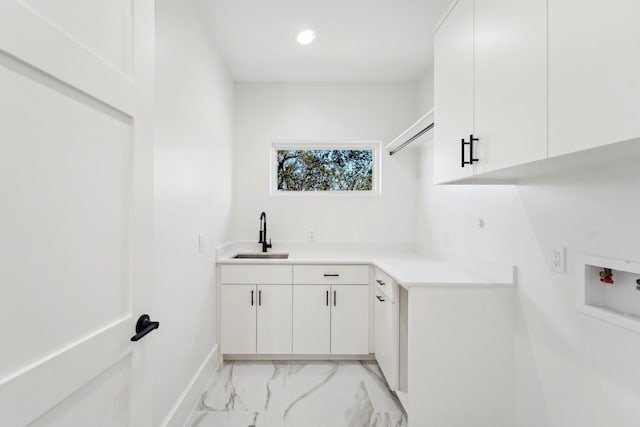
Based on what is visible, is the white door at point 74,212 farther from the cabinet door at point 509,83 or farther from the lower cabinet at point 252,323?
the lower cabinet at point 252,323

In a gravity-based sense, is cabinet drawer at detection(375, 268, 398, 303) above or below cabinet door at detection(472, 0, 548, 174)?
below

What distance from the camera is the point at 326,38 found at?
2.39 metres

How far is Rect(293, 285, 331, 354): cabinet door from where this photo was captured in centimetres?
262

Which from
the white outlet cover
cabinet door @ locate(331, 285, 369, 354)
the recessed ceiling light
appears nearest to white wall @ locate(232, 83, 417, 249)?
cabinet door @ locate(331, 285, 369, 354)

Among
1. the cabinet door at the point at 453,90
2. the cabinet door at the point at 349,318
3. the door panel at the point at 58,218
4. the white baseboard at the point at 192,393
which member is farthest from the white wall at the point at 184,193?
the cabinet door at the point at 453,90

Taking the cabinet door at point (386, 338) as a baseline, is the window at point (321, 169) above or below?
above

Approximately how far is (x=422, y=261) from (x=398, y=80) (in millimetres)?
1850

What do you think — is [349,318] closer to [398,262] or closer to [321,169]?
[398,262]

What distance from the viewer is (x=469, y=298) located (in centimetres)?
172

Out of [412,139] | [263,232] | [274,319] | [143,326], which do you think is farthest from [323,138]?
[143,326]

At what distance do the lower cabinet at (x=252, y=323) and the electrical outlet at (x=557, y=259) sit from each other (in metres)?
1.92

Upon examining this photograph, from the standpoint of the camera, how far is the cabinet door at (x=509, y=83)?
0.99 m

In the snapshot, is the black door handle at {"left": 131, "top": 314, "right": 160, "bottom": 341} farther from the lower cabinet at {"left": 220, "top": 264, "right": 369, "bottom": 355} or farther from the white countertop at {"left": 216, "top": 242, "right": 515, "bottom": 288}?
the lower cabinet at {"left": 220, "top": 264, "right": 369, "bottom": 355}

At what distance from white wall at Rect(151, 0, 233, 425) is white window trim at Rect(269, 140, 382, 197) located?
2.33 feet
